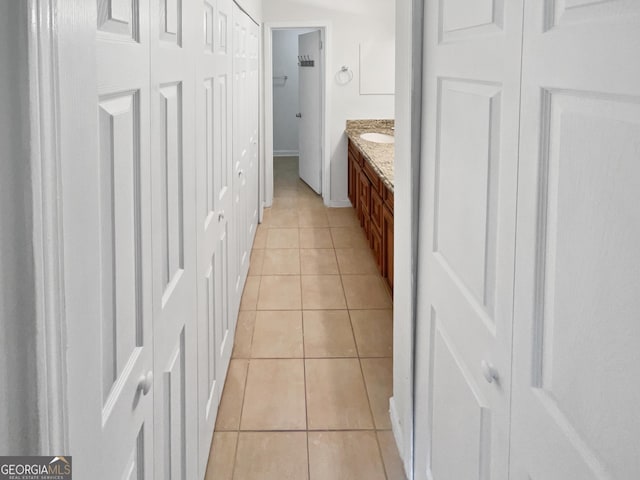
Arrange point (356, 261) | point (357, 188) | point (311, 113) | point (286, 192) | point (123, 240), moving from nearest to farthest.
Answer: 1. point (123, 240)
2. point (356, 261)
3. point (357, 188)
4. point (311, 113)
5. point (286, 192)

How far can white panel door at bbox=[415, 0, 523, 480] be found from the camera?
1.25 metres

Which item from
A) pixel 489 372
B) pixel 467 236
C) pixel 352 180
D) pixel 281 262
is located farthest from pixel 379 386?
pixel 352 180

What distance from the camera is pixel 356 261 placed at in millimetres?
5191

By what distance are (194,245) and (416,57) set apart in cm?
87

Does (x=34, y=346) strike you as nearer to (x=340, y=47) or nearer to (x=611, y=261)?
(x=611, y=261)

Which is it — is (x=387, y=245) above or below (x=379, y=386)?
above

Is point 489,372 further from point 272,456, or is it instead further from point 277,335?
point 277,335

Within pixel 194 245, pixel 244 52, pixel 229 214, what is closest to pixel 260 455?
pixel 194 245

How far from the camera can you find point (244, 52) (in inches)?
166

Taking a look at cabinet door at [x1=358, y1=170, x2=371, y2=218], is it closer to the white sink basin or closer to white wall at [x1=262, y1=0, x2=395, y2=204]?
the white sink basin

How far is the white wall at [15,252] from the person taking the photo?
0.64 m

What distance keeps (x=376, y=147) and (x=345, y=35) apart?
5.80 feet

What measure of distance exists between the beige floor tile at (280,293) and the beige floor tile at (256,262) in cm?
15

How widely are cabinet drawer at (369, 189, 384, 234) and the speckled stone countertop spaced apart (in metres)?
0.24
